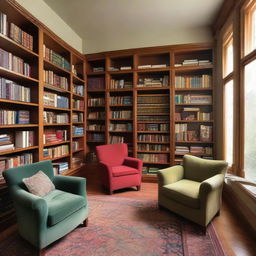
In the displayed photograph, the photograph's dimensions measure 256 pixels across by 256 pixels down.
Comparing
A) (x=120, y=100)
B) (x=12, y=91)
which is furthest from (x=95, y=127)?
(x=12, y=91)

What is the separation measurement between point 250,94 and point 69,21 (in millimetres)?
3373

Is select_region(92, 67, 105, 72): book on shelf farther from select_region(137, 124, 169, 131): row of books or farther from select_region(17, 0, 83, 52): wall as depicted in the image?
select_region(137, 124, 169, 131): row of books

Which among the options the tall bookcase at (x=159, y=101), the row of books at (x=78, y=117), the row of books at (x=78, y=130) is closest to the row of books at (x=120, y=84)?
the tall bookcase at (x=159, y=101)

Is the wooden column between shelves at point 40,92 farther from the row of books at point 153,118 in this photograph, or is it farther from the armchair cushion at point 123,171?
the row of books at point 153,118

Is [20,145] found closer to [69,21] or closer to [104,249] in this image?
[104,249]

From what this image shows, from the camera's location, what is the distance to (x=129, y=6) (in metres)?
2.68

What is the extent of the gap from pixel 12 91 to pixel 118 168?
2058 millimetres

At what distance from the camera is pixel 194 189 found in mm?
2049

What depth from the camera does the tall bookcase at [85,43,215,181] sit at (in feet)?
10.8

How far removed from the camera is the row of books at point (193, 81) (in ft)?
10.6

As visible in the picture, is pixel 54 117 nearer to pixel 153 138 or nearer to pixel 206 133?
pixel 153 138

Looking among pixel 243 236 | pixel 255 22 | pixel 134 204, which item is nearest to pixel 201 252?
pixel 243 236

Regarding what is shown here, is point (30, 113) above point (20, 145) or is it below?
above

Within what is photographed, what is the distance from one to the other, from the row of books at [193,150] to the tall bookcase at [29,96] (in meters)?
2.20
